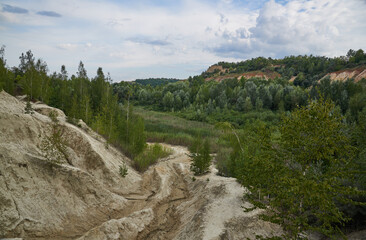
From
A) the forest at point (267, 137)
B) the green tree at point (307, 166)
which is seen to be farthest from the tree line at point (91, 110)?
the green tree at point (307, 166)

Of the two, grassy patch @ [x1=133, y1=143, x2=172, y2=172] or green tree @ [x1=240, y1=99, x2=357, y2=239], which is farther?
grassy patch @ [x1=133, y1=143, x2=172, y2=172]

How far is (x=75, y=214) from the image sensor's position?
12.0 meters

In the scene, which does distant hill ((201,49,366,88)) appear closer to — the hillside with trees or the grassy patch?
the hillside with trees

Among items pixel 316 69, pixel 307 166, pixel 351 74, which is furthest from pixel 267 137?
pixel 316 69

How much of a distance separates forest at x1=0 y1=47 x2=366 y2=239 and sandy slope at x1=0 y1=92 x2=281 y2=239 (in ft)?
6.07

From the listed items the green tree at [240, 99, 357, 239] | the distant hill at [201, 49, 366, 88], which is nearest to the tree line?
the green tree at [240, 99, 357, 239]

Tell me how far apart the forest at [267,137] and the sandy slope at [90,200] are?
1850 millimetres

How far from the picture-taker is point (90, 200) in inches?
519

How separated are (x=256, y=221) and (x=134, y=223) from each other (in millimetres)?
5952

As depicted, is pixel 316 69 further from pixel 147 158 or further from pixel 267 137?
pixel 267 137

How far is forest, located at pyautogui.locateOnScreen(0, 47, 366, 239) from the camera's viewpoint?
6.68 metres

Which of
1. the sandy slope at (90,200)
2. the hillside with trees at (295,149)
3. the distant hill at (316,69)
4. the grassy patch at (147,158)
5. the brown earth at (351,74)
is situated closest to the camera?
the hillside with trees at (295,149)

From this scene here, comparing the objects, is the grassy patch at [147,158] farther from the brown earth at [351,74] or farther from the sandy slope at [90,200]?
the brown earth at [351,74]

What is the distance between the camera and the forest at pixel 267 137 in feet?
21.9
